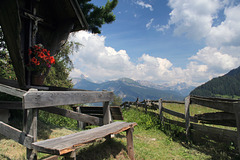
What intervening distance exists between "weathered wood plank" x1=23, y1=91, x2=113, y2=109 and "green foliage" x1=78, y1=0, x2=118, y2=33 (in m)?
5.67

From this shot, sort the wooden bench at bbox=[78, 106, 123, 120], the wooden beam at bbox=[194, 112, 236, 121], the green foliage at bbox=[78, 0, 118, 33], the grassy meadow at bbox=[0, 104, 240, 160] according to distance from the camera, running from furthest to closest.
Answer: the green foliage at bbox=[78, 0, 118, 33]
the wooden bench at bbox=[78, 106, 123, 120]
the wooden beam at bbox=[194, 112, 236, 121]
the grassy meadow at bbox=[0, 104, 240, 160]

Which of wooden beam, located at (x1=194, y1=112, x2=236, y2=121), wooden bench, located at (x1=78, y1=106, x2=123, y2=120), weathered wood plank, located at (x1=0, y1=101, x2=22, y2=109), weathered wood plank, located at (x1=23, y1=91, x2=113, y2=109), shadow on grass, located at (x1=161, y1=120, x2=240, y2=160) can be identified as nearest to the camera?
weathered wood plank, located at (x1=23, y1=91, x2=113, y2=109)

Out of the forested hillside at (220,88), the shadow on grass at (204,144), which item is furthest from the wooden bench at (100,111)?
the forested hillside at (220,88)

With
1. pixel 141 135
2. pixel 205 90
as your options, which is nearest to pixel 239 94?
pixel 205 90

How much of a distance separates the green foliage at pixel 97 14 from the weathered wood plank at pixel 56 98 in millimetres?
5666

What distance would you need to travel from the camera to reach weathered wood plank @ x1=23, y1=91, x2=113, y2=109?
303 centimetres

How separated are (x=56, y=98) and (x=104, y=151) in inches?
84.0

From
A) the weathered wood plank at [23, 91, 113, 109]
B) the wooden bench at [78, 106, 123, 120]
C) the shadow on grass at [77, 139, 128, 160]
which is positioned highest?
the weathered wood plank at [23, 91, 113, 109]

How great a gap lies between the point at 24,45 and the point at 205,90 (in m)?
184

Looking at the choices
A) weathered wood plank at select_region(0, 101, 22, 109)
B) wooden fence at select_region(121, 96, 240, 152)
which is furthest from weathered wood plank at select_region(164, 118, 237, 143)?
weathered wood plank at select_region(0, 101, 22, 109)

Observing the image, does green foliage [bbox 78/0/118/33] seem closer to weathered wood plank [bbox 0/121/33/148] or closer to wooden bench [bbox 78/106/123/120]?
wooden bench [bbox 78/106/123/120]

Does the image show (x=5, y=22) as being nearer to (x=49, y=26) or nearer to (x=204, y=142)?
(x=49, y=26)

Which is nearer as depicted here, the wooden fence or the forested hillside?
the wooden fence

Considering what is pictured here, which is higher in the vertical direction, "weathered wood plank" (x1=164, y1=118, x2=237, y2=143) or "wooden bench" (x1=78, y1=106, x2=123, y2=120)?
"wooden bench" (x1=78, y1=106, x2=123, y2=120)
